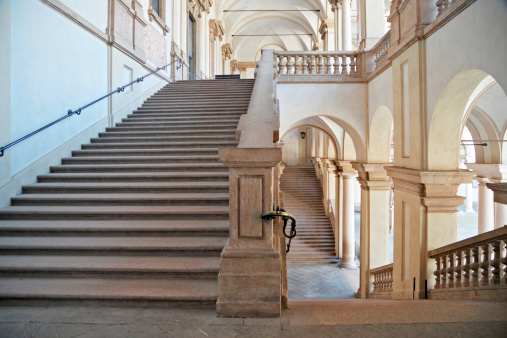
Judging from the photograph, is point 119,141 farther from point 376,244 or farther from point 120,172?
point 376,244

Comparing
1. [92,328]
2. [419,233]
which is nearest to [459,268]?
[419,233]

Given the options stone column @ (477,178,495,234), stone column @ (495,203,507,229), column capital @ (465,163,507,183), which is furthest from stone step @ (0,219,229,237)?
stone column @ (477,178,495,234)

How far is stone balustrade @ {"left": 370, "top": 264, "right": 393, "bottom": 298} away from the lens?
8.03 meters

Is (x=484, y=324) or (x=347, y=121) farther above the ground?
(x=347, y=121)

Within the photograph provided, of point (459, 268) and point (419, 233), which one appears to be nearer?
point (459, 268)

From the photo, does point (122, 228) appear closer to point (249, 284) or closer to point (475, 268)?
point (249, 284)

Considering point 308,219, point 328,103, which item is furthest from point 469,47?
point 308,219

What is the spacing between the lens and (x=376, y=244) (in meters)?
9.75

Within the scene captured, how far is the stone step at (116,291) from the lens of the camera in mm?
2998

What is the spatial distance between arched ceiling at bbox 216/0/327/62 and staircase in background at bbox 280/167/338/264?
10397mm

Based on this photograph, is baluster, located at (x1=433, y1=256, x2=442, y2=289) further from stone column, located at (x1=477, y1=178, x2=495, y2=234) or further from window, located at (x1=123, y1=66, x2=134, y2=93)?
window, located at (x1=123, y1=66, x2=134, y2=93)

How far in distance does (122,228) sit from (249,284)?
2062 mm

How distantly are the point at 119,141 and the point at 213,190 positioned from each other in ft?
9.78

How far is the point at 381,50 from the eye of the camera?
920 cm
